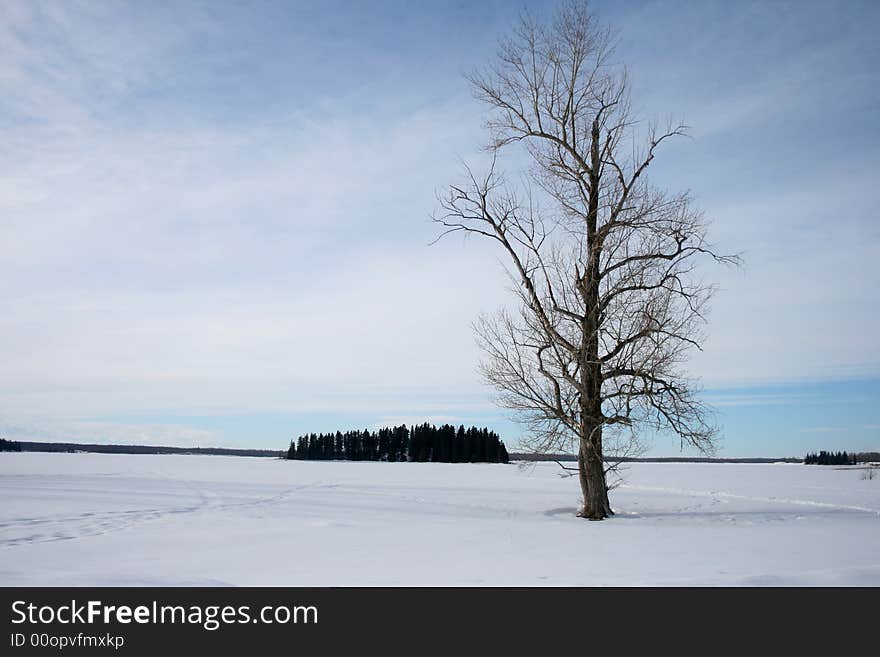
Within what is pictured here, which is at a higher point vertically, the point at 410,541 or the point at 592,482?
the point at 592,482

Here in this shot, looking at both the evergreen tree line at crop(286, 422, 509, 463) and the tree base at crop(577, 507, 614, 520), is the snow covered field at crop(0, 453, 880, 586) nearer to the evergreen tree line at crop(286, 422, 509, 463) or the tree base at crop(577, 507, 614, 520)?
the tree base at crop(577, 507, 614, 520)

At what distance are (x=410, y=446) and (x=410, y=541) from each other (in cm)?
8374

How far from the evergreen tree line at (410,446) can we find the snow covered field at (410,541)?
6771 centimetres

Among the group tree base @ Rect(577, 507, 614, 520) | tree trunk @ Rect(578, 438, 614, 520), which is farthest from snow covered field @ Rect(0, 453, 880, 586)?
tree trunk @ Rect(578, 438, 614, 520)

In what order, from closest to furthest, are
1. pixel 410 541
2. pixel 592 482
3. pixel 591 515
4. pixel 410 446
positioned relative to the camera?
pixel 410 541, pixel 591 515, pixel 592 482, pixel 410 446

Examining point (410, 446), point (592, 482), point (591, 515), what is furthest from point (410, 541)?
point (410, 446)

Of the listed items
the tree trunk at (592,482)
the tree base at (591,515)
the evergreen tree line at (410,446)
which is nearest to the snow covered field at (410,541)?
the tree base at (591,515)

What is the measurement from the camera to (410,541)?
41.5ft

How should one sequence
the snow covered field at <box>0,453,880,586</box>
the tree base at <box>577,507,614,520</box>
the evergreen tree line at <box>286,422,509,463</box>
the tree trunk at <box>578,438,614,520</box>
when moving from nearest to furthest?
1. the snow covered field at <box>0,453,880,586</box>
2. the tree base at <box>577,507,614,520</box>
3. the tree trunk at <box>578,438,614,520</box>
4. the evergreen tree line at <box>286,422,509,463</box>

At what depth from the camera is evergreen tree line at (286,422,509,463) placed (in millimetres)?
90375

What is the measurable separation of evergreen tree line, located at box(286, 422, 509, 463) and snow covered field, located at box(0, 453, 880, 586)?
222 feet

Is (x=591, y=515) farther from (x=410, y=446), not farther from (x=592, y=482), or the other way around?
(x=410, y=446)
